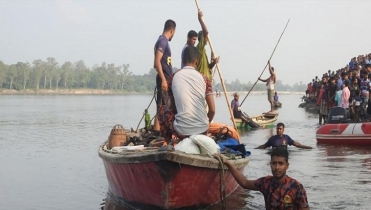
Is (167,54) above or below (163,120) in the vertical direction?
above

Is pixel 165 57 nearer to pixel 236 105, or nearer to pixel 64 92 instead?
pixel 236 105

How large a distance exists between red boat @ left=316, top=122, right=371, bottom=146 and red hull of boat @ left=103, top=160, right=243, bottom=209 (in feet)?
27.9

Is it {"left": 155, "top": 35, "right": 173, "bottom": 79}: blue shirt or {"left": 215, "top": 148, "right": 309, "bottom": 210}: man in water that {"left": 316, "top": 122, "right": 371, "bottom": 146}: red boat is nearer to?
{"left": 155, "top": 35, "right": 173, "bottom": 79}: blue shirt

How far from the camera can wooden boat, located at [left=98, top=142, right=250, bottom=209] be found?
22.2 ft

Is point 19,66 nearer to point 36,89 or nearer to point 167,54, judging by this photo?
point 36,89

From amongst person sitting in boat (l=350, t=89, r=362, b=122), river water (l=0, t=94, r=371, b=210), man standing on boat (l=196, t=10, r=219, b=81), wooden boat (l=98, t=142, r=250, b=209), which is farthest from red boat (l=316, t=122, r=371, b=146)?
wooden boat (l=98, t=142, r=250, b=209)

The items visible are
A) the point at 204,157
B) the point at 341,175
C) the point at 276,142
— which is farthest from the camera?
the point at 276,142

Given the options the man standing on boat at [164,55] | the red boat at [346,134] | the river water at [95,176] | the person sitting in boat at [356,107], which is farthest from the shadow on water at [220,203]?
the person sitting in boat at [356,107]

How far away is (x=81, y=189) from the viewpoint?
11062 millimetres

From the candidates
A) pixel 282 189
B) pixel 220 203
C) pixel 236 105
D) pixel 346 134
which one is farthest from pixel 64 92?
pixel 282 189

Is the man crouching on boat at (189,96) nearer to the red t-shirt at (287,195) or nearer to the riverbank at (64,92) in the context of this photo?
the red t-shirt at (287,195)

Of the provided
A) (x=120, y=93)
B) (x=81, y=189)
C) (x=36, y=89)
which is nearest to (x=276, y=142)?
(x=81, y=189)

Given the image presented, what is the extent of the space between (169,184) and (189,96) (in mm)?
1182

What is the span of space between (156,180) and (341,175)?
5154mm
